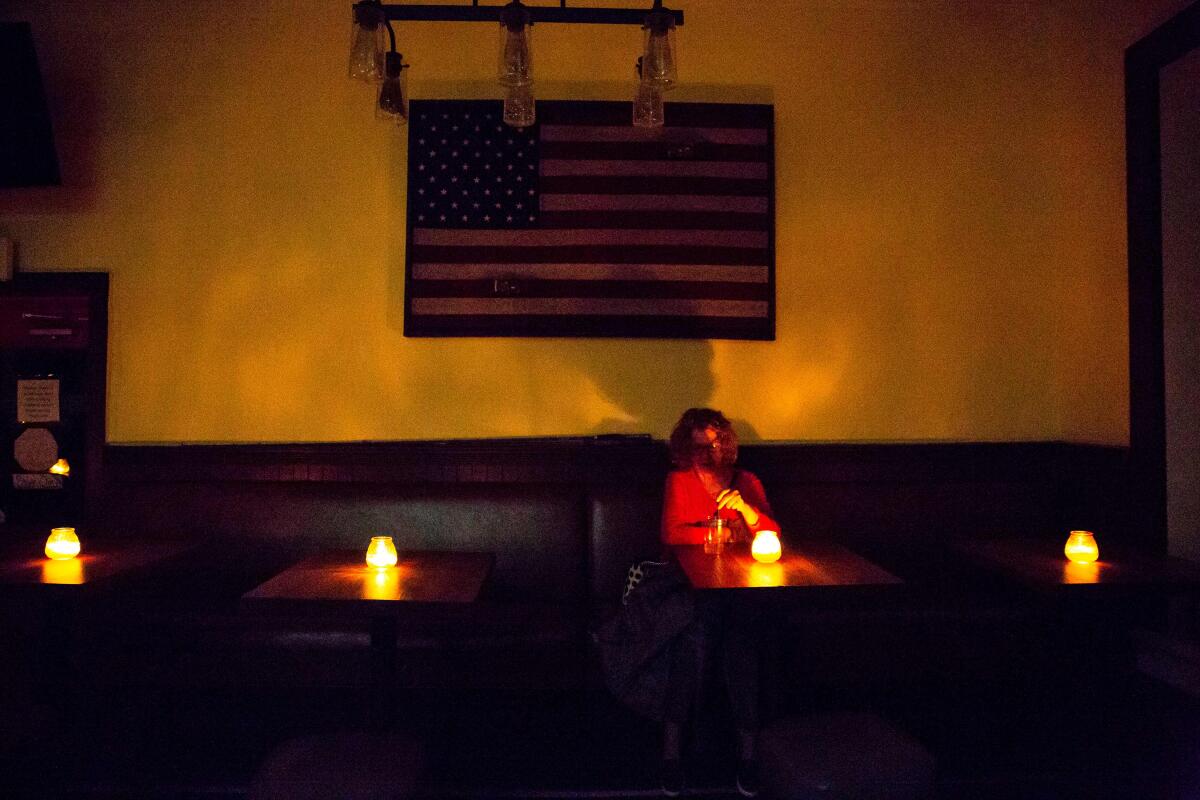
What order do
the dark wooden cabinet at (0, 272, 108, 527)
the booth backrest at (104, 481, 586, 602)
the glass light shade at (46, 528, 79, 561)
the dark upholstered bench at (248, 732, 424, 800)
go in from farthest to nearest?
1. the dark wooden cabinet at (0, 272, 108, 527)
2. the booth backrest at (104, 481, 586, 602)
3. the glass light shade at (46, 528, 79, 561)
4. the dark upholstered bench at (248, 732, 424, 800)

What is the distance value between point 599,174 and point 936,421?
2242 millimetres

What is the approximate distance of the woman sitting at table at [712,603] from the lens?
280 cm

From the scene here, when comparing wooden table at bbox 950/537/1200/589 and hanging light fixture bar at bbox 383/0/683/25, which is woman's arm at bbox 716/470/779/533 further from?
hanging light fixture bar at bbox 383/0/683/25

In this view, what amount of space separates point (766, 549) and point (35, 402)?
3.78 meters

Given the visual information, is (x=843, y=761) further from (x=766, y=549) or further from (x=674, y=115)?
(x=674, y=115)

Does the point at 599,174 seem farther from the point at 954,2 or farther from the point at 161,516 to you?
the point at 161,516

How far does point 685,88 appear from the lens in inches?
167

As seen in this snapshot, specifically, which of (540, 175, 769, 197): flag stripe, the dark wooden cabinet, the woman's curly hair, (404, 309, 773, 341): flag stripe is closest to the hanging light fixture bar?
(540, 175, 769, 197): flag stripe

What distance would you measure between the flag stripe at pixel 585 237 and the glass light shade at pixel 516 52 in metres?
1.59

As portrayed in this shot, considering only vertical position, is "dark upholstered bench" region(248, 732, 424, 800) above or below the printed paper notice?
below

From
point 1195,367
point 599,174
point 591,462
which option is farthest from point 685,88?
point 1195,367

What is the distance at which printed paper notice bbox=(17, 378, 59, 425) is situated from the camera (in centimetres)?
407

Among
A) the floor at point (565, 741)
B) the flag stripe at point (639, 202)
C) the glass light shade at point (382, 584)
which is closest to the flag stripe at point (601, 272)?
the flag stripe at point (639, 202)

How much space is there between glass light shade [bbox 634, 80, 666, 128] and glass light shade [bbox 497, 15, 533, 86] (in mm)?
418
